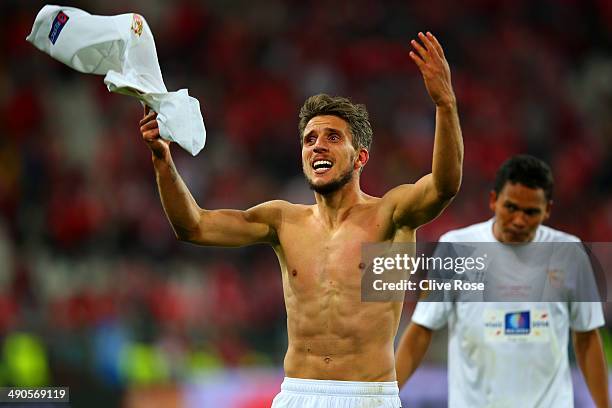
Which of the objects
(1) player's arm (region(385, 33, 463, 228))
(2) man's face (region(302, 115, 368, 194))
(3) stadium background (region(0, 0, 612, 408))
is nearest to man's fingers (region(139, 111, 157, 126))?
(2) man's face (region(302, 115, 368, 194))

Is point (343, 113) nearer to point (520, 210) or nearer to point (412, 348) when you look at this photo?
point (520, 210)

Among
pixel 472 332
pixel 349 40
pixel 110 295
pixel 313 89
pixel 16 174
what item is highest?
pixel 349 40

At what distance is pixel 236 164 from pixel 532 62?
4.28 m

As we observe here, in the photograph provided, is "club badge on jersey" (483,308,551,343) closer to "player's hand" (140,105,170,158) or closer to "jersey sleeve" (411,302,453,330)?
"jersey sleeve" (411,302,453,330)

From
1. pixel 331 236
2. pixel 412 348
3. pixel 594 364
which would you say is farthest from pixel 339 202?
pixel 594 364

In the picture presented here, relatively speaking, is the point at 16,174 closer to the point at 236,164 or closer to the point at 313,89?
the point at 236,164

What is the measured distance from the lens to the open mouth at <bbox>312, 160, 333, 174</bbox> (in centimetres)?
420

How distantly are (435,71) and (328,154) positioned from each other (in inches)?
24.2

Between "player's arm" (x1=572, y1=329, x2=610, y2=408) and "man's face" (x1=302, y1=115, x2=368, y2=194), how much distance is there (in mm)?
1636

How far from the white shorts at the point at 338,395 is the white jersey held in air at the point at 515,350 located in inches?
41.5

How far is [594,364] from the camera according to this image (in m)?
5.05

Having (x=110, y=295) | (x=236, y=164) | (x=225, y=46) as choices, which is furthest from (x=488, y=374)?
(x=225, y=46)

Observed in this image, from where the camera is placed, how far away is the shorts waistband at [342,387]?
13.3 feet

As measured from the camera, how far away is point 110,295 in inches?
362
